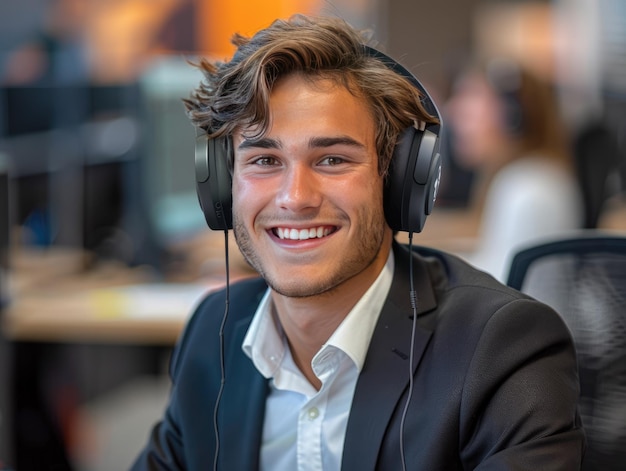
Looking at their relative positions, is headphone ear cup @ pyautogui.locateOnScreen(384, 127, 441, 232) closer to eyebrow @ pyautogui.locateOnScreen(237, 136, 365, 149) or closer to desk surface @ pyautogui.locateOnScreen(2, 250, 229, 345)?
eyebrow @ pyautogui.locateOnScreen(237, 136, 365, 149)

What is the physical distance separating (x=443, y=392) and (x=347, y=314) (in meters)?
0.21

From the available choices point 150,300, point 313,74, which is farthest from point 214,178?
point 150,300

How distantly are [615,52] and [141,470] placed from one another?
18.3 feet

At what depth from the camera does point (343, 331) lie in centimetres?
127

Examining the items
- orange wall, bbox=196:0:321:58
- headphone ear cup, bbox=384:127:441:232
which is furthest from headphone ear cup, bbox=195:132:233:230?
orange wall, bbox=196:0:321:58

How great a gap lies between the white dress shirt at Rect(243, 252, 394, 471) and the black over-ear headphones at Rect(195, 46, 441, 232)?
150 millimetres

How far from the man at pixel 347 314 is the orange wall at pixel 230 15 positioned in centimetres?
460

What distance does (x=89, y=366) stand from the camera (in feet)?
9.70

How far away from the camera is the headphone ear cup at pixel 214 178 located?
127 cm

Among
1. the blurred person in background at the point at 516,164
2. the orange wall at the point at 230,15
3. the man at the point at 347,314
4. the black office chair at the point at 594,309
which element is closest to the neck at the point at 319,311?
the man at the point at 347,314

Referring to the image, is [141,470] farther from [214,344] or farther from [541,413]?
[541,413]

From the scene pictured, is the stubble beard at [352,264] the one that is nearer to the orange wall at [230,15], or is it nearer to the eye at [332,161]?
the eye at [332,161]

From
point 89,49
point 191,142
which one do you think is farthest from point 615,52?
point 191,142

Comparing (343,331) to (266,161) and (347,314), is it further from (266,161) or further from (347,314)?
(266,161)
